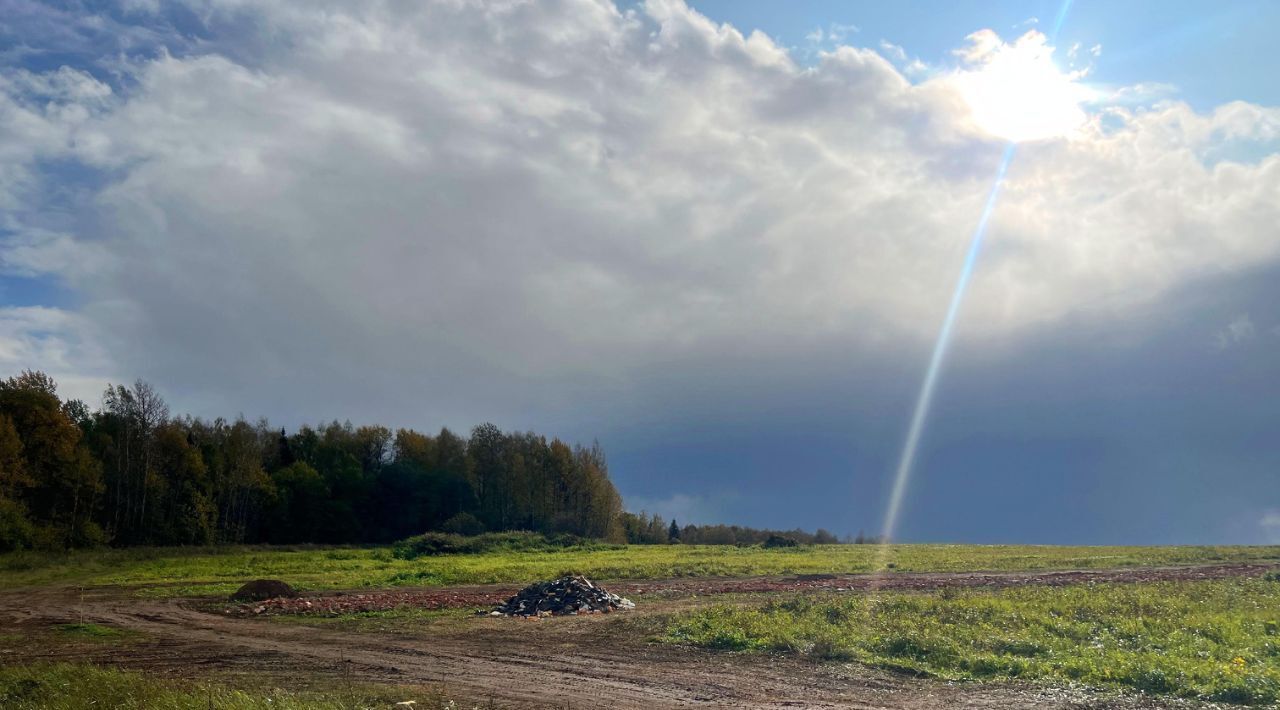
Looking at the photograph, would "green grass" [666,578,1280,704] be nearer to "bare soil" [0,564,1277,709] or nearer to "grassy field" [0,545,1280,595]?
"bare soil" [0,564,1277,709]

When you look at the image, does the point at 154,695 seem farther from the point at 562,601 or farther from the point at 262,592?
the point at 262,592

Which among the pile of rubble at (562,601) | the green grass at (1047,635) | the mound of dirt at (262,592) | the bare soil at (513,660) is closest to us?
the bare soil at (513,660)

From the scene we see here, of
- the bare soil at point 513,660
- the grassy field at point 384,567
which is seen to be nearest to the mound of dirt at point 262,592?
the bare soil at point 513,660

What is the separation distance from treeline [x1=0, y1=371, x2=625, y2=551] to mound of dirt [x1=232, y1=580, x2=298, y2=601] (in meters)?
32.3

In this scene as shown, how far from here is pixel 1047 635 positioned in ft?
61.9

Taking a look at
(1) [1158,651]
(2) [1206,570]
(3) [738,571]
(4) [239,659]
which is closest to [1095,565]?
(2) [1206,570]

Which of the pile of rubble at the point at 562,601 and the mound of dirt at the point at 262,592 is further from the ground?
the pile of rubble at the point at 562,601

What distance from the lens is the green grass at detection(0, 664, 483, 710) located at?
39.9 ft

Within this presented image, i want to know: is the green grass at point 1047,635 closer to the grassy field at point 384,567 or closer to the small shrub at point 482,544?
the grassy field at point 384,567

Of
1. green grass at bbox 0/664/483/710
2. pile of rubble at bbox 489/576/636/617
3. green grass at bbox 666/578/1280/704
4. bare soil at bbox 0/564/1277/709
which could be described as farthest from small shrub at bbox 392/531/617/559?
green grass at bbox 0/664/483/710

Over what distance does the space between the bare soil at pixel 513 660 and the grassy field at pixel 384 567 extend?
31.4 ft

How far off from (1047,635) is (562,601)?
15523mm

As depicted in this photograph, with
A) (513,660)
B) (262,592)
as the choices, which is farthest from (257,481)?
(513,660)

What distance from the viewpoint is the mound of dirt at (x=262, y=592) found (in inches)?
1293
